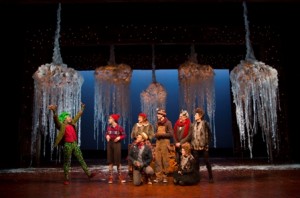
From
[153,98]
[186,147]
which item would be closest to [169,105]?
[153,98]

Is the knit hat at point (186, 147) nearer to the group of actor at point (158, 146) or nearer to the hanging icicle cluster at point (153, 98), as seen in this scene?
the group of actor at point (158, 146)

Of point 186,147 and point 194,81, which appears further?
point 194,81

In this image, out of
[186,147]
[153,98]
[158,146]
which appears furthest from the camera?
[153,98]

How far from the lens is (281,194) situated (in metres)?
3.62

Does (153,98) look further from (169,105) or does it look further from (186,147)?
(169,105)

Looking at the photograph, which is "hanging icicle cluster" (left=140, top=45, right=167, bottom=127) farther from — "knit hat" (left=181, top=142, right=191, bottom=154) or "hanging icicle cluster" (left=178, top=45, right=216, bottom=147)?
"knit hat" (left=181, top=142, right=191, bottom=154)

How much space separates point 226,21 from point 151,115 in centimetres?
366

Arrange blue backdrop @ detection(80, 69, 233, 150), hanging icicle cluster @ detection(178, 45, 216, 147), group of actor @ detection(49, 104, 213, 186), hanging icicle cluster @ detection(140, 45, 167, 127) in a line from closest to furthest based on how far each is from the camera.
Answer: group of actor @ detection(49, 104, 213, 186), hanging icicle cluster @ detection(178, 45, 216, 147), hanging icicle cluster @ detection(140, 45, 167, 127), blue backdrop @ detection(80, 69, 233, 150)

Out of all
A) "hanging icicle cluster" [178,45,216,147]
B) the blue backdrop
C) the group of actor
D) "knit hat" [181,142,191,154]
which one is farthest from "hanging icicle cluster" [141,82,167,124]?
the blue backdrop

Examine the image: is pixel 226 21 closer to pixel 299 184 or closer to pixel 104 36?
pixel 104 36

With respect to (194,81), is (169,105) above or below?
above

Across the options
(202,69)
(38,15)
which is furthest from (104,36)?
(202,69)

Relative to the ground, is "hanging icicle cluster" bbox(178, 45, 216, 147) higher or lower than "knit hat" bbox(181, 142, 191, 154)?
higher

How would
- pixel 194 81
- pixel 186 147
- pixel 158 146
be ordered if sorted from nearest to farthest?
pixel 186 147, pixel 158 146, pixel 194 81
